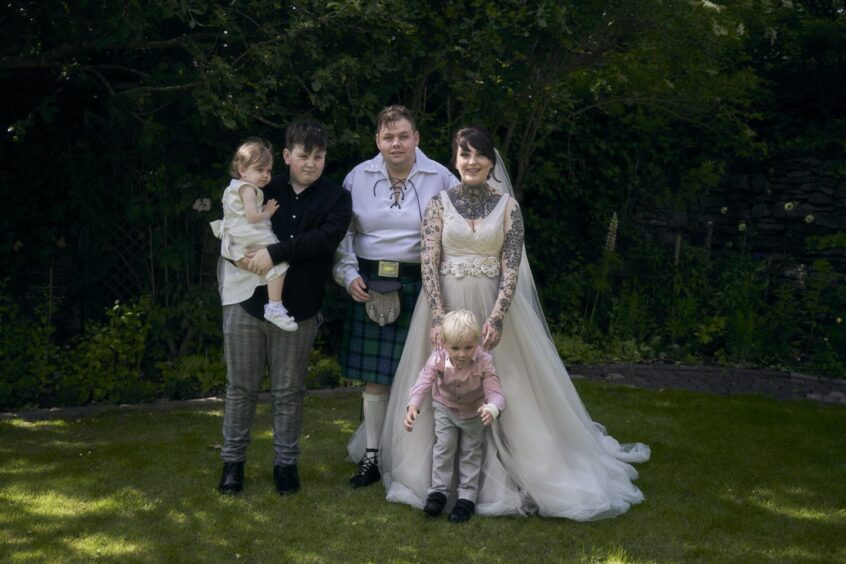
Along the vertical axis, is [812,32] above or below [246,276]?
above

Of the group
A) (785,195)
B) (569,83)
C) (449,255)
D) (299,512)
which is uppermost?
(569,83)

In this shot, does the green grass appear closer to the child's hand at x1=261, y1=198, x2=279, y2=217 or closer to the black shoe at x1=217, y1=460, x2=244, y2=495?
the black shoe at x1=217, y1=460, x2=244, y2=495

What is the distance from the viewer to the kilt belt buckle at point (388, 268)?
402cm

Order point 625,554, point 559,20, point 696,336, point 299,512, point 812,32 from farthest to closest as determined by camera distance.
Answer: point 812,32 < point 696,336 < point 559,20 < point 299,512 < point 625,554

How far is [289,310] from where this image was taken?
12.5 ft

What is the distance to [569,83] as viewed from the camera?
7.40 m

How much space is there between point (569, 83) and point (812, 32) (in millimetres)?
2396

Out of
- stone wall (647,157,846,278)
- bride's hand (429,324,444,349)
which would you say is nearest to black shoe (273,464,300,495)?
bride's hand (429,324,444,349)

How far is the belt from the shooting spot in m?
4.04

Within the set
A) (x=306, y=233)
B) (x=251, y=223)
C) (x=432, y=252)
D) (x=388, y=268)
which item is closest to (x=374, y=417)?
(x=388, y=268)

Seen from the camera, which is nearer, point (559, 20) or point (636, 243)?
point (559, 20)

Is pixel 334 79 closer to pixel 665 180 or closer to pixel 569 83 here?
pixel 569 83

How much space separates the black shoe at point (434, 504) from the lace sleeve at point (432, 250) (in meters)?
0.71

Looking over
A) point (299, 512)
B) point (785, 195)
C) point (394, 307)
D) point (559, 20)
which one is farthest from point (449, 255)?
point (785, 195)
